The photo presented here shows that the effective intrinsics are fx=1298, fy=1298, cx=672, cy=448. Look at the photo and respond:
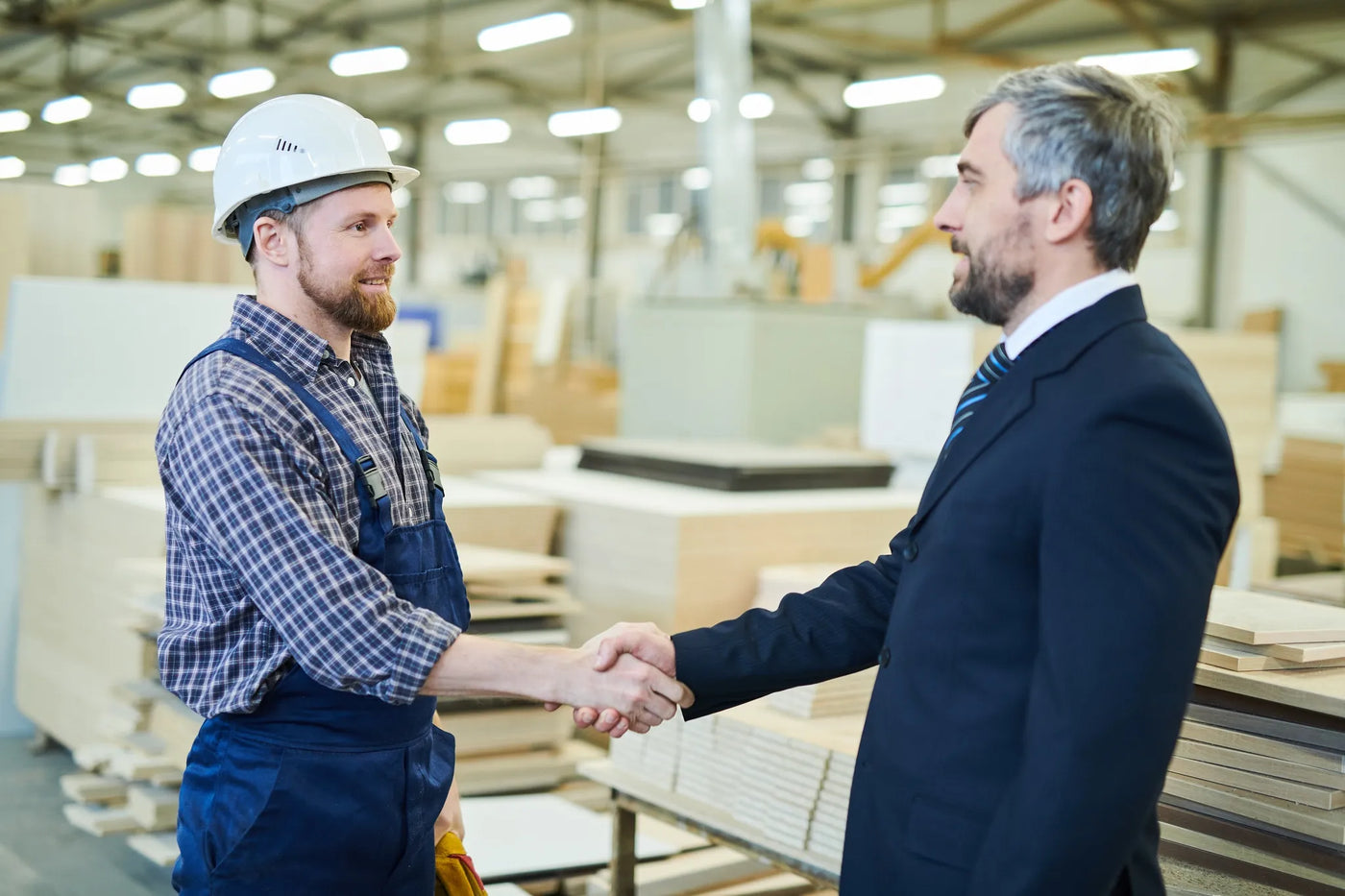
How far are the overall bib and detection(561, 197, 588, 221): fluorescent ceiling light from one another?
2373 centimetres

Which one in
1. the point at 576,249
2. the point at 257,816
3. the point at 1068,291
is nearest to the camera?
the point at 1068,291

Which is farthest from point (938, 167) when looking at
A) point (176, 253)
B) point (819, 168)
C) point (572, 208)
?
point (176, 253)

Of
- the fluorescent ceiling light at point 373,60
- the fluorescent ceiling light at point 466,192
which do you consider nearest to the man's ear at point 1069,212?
the fluorescent ceiling light at point 373,60

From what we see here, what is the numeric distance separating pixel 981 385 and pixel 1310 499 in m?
8.49

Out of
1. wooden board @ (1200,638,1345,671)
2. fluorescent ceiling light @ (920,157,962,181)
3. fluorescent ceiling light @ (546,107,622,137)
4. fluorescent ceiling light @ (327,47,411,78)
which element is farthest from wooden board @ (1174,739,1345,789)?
fluorescent ceiling light @ (920,157,962,181)

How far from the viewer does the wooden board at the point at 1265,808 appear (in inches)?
85.1

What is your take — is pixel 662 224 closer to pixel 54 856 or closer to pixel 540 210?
pixel 540 210

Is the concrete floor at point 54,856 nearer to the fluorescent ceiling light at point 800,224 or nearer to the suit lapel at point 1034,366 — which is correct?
the suit lapel at point 1034,366

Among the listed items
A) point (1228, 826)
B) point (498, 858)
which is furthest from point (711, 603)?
point (1228, 826)

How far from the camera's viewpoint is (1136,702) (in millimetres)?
1531

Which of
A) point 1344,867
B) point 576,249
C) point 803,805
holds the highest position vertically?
point 576,249

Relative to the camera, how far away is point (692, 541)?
3.91 metres

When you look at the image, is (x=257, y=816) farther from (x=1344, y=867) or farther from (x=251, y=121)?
(x=1344, y=867)

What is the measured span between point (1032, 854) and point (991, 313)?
2.38 feet
